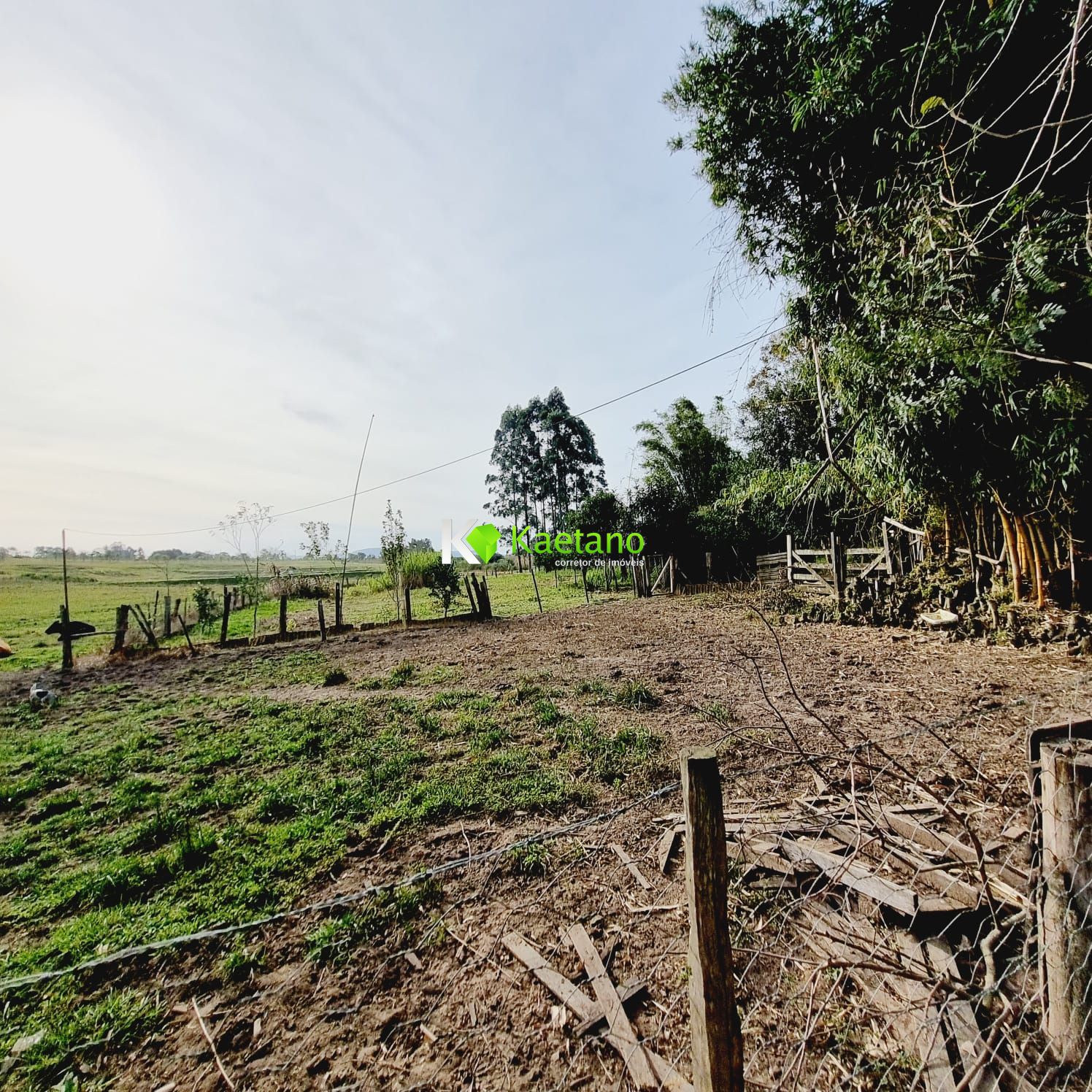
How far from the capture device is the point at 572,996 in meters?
1.99

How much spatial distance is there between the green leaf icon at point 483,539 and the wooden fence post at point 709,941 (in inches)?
905

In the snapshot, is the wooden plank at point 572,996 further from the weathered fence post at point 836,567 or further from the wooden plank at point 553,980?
the weathered fence post at point 836,567

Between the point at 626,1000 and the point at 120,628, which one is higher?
the point at 120,628

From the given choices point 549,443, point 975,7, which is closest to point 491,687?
point 975,7

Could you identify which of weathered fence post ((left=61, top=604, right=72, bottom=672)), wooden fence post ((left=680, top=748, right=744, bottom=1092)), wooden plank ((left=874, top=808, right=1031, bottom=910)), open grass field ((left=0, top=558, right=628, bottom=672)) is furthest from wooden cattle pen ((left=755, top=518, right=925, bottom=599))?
weathered fence post ((left=61, top=604, right=72, bottom=672))

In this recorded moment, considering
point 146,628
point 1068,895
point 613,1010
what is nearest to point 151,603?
point 146,628

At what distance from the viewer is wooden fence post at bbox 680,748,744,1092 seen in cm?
115

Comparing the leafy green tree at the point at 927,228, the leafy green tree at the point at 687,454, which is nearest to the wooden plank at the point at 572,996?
the leafy green tree at the point at 927,228

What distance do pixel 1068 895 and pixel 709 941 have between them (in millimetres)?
1148

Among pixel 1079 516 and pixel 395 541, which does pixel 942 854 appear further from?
pixel 395 541

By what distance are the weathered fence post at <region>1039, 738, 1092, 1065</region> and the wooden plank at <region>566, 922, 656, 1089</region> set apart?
4.21ft

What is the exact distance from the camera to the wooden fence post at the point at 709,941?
115 cm

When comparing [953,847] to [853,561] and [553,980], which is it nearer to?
[553,980]

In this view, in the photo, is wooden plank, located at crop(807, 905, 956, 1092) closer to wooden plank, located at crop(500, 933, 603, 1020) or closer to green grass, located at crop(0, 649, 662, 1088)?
wooden plank, located at crop(500, 933, 603, 1020)
